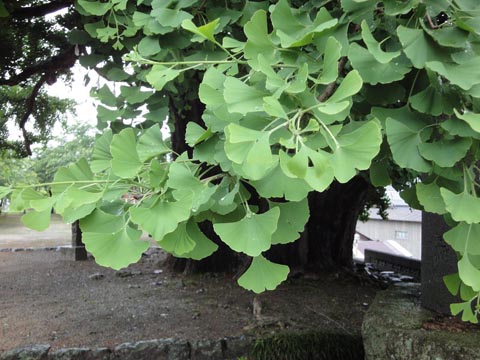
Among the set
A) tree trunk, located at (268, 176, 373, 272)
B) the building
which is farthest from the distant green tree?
tree trunk, located at (268, 176, 373, 272)

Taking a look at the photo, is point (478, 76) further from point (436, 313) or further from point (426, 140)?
point (436, 313)

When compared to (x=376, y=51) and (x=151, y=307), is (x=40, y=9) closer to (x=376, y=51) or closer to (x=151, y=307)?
(x=151, y=307)

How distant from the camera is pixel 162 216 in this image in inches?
40.3

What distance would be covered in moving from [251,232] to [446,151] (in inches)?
20.5

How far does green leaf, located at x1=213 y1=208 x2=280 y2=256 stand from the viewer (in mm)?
1021

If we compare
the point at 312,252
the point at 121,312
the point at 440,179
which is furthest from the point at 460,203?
the point at 312,252

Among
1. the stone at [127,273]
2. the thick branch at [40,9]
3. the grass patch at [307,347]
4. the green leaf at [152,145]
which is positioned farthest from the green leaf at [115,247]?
the stone at [127,273]

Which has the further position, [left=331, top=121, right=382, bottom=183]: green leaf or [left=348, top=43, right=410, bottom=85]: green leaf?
[left=348, top=43, right=410, bottom=85]: green leaf

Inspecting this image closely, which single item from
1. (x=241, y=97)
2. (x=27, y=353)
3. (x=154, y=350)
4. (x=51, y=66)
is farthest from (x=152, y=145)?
(x=51, y=66)

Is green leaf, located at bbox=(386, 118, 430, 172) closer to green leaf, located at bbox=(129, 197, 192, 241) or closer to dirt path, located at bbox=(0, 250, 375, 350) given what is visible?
green leaf, located at bbox=(129, 197, 192, 241)

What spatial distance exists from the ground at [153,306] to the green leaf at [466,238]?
114 inches

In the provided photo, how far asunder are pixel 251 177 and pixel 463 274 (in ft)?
2.01

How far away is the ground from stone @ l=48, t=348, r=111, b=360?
180mm

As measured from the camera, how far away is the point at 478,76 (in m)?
0.97
